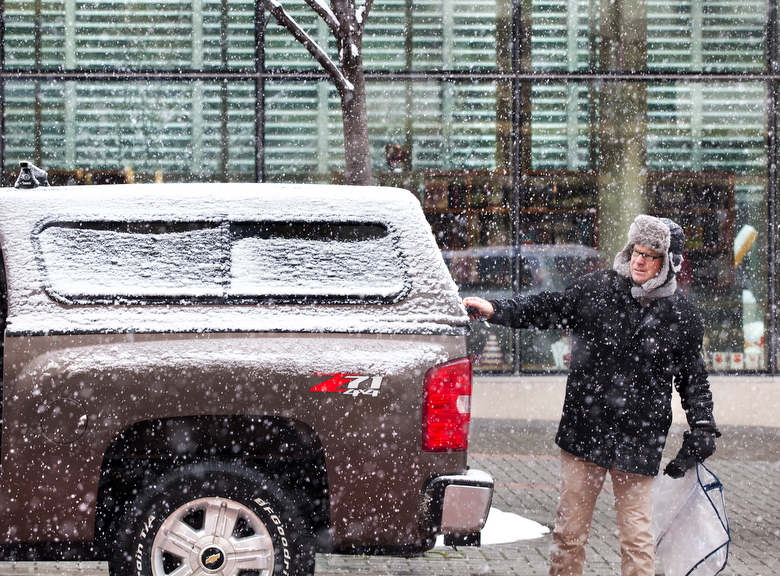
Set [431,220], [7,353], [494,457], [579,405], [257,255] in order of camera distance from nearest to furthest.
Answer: [7,353] → [257,255] → [579,405] → [494,457] → [431,220]

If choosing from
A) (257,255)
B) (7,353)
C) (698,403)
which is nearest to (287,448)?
(257,255)

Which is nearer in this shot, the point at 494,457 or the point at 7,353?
the point at 7,353

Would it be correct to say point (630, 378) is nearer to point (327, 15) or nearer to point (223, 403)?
point (223, 403)

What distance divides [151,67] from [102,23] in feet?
2.60

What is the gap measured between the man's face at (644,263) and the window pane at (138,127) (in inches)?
290

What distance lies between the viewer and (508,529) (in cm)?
605

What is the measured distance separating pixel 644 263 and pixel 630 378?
55cm

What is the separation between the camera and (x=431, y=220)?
35.7ft

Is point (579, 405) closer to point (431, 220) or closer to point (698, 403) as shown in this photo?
point (698, 403)

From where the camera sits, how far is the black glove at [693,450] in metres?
4.12

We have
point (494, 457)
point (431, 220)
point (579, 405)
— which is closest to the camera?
point (579, 405)

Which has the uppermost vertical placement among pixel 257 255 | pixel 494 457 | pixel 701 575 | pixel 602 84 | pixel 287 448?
pixel 602 84

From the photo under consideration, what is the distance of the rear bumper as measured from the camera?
A: 3.79m

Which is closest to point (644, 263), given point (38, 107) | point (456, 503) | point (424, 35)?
point (456, 503)
